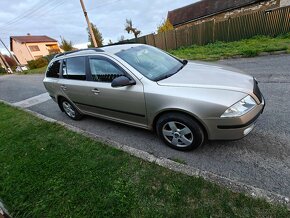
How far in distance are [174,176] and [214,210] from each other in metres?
0.61

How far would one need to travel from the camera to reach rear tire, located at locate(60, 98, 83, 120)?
455cm

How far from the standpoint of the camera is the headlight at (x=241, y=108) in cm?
230

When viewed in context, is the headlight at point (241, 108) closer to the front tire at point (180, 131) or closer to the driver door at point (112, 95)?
the front tire at point (180, 131)

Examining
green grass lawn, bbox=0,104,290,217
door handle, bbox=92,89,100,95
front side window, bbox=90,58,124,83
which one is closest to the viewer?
green grass lawn, bbox=0,104,290,217

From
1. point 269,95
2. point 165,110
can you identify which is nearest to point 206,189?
point 165,110

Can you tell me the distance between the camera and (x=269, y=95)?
4.31 metres

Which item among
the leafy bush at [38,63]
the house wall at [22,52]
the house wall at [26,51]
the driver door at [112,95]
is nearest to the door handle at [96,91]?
the driver door at [112,95]

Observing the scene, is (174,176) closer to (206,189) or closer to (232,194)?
(206,189)

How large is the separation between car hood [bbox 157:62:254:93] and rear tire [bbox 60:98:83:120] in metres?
2.63

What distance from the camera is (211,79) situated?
270 cm

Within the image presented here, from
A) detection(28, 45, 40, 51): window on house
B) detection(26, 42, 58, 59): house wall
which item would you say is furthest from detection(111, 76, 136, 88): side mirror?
detection(28, 45, 40, 51): window on house

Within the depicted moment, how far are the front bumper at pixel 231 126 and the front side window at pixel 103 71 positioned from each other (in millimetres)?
1604

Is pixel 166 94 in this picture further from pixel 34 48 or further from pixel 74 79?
pixel 34 48

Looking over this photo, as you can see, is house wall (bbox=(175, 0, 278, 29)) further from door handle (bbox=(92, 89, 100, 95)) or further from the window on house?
the window on house
